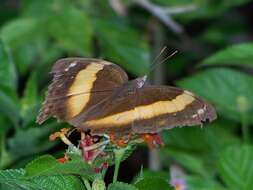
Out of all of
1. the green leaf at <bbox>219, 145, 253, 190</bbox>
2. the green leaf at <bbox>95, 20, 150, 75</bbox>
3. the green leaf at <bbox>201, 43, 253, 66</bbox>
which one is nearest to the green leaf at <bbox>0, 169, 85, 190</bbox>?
the green leaf at <bbox>219, 145, 253, 190</bbox>

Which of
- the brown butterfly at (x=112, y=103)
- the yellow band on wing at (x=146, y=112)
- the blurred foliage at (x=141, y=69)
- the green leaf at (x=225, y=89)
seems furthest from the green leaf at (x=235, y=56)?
the yellow band on wing at (x=146, y=112)

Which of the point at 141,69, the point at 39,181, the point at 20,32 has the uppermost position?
the point at 39,181

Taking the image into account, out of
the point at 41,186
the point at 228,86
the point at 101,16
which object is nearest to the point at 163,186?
the point at 41,186

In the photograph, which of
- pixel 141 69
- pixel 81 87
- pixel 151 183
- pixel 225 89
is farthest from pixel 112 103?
pixel 141 69

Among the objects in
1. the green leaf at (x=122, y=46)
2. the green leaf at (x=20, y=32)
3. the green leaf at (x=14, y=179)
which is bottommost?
the green leaf at (x=122, y=46)

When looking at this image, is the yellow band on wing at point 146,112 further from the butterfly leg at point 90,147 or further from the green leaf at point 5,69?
the green leaf at point 5,69

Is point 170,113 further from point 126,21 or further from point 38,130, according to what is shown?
point 126,21

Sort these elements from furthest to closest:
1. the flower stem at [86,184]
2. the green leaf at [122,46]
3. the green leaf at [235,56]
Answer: the green leaf at [122,46], the green leaf at [235,56], the flower stem at [86,184]

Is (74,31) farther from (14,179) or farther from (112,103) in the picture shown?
(14,179)
